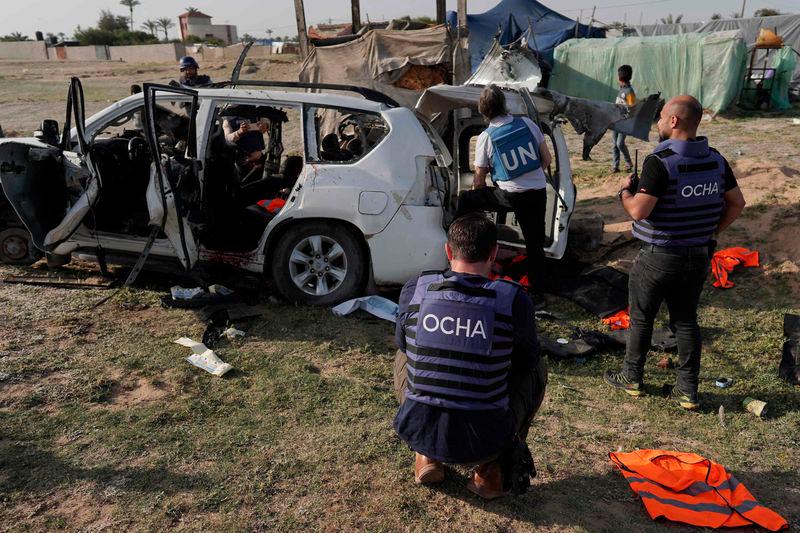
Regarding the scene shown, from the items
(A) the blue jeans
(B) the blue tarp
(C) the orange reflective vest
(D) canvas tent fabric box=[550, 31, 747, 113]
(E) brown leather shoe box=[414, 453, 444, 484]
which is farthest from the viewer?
(B) the blue tarp

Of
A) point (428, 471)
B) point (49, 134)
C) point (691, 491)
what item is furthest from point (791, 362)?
point (49, 134)

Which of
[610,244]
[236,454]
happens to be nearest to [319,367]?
[236,454]

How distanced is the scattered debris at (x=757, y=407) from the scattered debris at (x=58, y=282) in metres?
5.07

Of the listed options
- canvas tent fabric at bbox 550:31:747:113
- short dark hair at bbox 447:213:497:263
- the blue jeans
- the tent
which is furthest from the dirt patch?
the tent

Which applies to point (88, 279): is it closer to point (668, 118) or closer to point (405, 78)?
point (668, 118)

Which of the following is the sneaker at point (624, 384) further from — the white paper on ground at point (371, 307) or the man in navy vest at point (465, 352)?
the white paper on ground at point (371, 307)

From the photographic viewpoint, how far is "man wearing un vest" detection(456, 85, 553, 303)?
510 centimetres

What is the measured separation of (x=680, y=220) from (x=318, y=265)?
9.35 feet

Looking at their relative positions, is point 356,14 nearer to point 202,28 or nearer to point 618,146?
point 618,146

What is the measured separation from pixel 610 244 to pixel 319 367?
3905 mm

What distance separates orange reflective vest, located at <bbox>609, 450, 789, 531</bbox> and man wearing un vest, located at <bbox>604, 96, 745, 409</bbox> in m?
0.80

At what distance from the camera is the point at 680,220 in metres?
3.62

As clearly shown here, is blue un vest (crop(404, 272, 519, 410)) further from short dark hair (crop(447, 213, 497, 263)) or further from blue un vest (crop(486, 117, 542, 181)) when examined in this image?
blue un vest (crop(486, 117, 542, 181))

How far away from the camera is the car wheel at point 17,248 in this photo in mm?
5902
